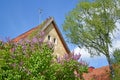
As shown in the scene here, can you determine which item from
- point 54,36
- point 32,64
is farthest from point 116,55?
point 32,64

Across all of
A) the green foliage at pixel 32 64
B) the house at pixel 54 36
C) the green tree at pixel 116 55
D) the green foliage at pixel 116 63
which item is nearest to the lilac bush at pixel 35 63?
the green foliage at pixel 32 64

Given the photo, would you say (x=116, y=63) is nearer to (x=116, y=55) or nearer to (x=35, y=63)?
(x=116, y=55)

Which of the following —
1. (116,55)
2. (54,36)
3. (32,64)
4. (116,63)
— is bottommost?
(32,64)

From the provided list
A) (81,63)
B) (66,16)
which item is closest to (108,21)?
(66,16)

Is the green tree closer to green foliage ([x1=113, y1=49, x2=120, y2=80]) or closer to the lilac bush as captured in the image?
green foliage ([x1=113, y1=49, x2=120, y2=80])

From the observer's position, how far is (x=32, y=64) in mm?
14281

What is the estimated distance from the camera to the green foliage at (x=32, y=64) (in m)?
14.2

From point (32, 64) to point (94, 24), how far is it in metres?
16.9

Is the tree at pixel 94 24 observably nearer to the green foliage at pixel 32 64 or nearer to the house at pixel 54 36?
the house at pixel 54 36

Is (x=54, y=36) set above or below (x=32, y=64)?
above

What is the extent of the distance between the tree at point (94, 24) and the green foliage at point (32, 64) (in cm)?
1529

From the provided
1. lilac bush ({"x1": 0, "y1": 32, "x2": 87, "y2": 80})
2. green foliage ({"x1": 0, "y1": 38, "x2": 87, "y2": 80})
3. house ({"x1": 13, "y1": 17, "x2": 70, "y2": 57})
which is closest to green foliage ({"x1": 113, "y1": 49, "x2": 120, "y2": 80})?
house ({"x1": 13, "y1": 17, "x2": 70, "y2": 57})

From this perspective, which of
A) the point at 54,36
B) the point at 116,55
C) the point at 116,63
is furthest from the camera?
the point at 54,36

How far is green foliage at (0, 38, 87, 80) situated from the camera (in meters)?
14.2
